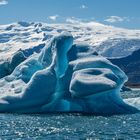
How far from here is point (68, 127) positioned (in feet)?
135

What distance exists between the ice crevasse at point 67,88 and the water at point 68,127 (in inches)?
47.5

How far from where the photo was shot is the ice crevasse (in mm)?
47250

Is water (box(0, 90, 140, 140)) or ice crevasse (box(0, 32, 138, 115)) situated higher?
ice crevasse (box(0, 32, 138, 115))

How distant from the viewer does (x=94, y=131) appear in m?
39.4

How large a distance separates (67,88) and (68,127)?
350 inches

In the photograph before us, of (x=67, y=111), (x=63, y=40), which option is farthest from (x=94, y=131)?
(x=63, y=40)

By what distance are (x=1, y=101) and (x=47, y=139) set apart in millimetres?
13031

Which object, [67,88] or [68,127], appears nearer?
[68,127]

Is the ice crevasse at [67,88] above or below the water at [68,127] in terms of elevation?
above

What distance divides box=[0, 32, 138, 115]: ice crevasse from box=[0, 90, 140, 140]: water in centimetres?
121

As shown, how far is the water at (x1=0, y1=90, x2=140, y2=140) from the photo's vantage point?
123ft

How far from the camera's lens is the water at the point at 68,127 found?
1471 inches

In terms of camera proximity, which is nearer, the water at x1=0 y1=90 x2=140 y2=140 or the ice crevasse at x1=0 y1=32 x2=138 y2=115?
the water at x1=0 y1=90 x2=140 y2=140

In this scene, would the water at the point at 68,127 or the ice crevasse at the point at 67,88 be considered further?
the ice crevasse at the point at 67,88
